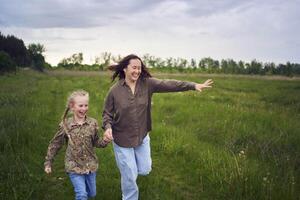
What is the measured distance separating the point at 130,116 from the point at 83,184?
1.10 meters

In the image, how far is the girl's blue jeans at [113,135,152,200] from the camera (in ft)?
18.4

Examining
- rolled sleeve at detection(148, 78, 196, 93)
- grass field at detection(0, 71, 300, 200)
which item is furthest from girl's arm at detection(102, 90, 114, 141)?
grass field at detection(0, 71, 300, 200)

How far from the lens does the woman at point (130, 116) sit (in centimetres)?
565

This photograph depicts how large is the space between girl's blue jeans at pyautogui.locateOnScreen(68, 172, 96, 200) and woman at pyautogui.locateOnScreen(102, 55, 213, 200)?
444mm

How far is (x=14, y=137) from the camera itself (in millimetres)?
9211

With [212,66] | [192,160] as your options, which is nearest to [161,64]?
[212,66]

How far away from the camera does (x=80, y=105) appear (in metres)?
5.16

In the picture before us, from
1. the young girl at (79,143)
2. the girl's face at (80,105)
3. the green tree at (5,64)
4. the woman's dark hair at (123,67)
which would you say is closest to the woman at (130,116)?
the woman's dark hair at (123,67)

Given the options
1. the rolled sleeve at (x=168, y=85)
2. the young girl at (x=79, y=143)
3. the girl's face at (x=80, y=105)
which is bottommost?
the young girl at (x=79, y=143)

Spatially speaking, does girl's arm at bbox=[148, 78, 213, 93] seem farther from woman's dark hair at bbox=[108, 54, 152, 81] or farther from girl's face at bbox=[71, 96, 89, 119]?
girl's face at bbox=[71, 96, 89, 119]

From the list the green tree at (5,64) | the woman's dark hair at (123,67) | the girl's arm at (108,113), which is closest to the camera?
the girl's arm at (108,113)

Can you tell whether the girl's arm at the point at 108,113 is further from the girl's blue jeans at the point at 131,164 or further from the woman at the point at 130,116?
the girl's blue jeans at the point at 131,164

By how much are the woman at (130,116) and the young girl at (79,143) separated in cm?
30

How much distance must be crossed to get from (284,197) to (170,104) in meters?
10.6
